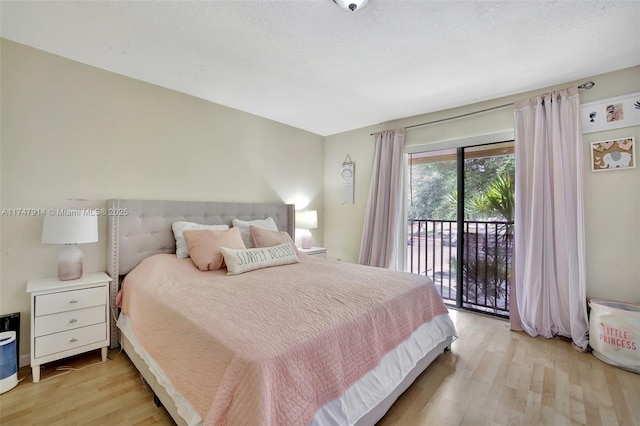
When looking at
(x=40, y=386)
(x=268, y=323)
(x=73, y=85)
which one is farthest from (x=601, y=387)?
(x=73, y=85)

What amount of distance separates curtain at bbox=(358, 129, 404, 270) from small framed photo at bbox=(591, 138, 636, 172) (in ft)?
5.90

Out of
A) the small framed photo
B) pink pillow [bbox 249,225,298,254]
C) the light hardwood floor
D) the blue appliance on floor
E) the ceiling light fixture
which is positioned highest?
the ceiling light fixture

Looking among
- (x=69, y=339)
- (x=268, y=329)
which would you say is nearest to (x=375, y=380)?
(x=268, y=329)

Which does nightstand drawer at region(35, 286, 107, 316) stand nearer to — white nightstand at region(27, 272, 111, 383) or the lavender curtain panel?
white nightstand at region(27, 272, 111, 383)

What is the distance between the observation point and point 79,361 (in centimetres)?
210

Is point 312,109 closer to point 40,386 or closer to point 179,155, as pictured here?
point 179,155

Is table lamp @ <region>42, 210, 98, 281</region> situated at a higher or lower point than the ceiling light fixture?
lower

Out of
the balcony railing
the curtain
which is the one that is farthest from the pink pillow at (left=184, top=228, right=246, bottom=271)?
the balcony railing

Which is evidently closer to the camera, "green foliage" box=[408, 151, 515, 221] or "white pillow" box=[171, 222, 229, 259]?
"white pillow" box=[171, 222, 229, 259]

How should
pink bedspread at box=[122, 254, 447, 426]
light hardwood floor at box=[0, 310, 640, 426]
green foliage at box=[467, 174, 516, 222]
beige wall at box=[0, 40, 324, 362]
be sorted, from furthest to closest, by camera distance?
green foliage at box=[467, 174, 516, 222] < beige wall at box=[0, 40, 324, 362] < light hardwood floor at box=[0, 310, 640, 426] < pink bedspread at box=[122, 254, 447, 426]

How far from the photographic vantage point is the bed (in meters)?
1.04

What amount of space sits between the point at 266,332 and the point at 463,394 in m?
1.43

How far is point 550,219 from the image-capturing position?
2.51 m

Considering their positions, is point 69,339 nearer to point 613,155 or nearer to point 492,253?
point 492,253
